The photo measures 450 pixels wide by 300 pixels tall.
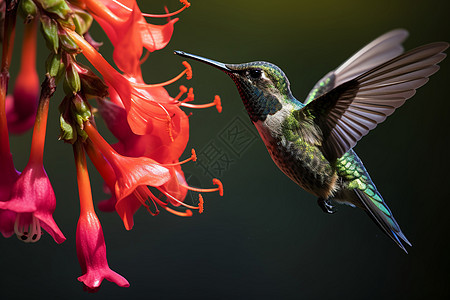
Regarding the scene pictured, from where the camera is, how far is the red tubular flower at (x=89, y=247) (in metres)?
0.69

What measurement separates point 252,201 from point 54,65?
1.37m

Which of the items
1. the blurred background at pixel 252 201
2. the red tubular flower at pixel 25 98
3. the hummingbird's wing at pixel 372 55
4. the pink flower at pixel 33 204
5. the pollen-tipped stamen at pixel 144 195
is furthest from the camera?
the blurred background at pixel 252 201

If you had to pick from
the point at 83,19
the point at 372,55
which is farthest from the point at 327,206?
the point at 83,19

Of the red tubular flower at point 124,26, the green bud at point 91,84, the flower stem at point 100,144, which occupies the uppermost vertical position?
the red tubular flower at point 124,26

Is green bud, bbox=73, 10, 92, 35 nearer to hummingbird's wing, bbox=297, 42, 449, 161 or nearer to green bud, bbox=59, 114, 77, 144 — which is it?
green bud, bbox=59, 114, 77, 144

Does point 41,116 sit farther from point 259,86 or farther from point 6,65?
point 259,86

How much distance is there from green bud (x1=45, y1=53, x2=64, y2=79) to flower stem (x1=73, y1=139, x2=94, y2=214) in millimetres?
113

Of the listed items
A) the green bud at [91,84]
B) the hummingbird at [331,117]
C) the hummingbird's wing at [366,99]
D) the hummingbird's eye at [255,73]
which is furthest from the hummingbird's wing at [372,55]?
the green bud at [91,84]

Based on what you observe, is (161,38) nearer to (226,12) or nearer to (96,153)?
(96,153)

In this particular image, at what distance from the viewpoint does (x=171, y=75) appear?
1.81 meters

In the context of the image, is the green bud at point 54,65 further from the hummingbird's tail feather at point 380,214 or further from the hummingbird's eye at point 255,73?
the hummingbird's tail feather at point 380,214

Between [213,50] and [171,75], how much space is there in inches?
7.4

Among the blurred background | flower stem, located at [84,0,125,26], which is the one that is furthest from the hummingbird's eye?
the blurred background

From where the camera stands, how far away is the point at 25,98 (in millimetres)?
942
